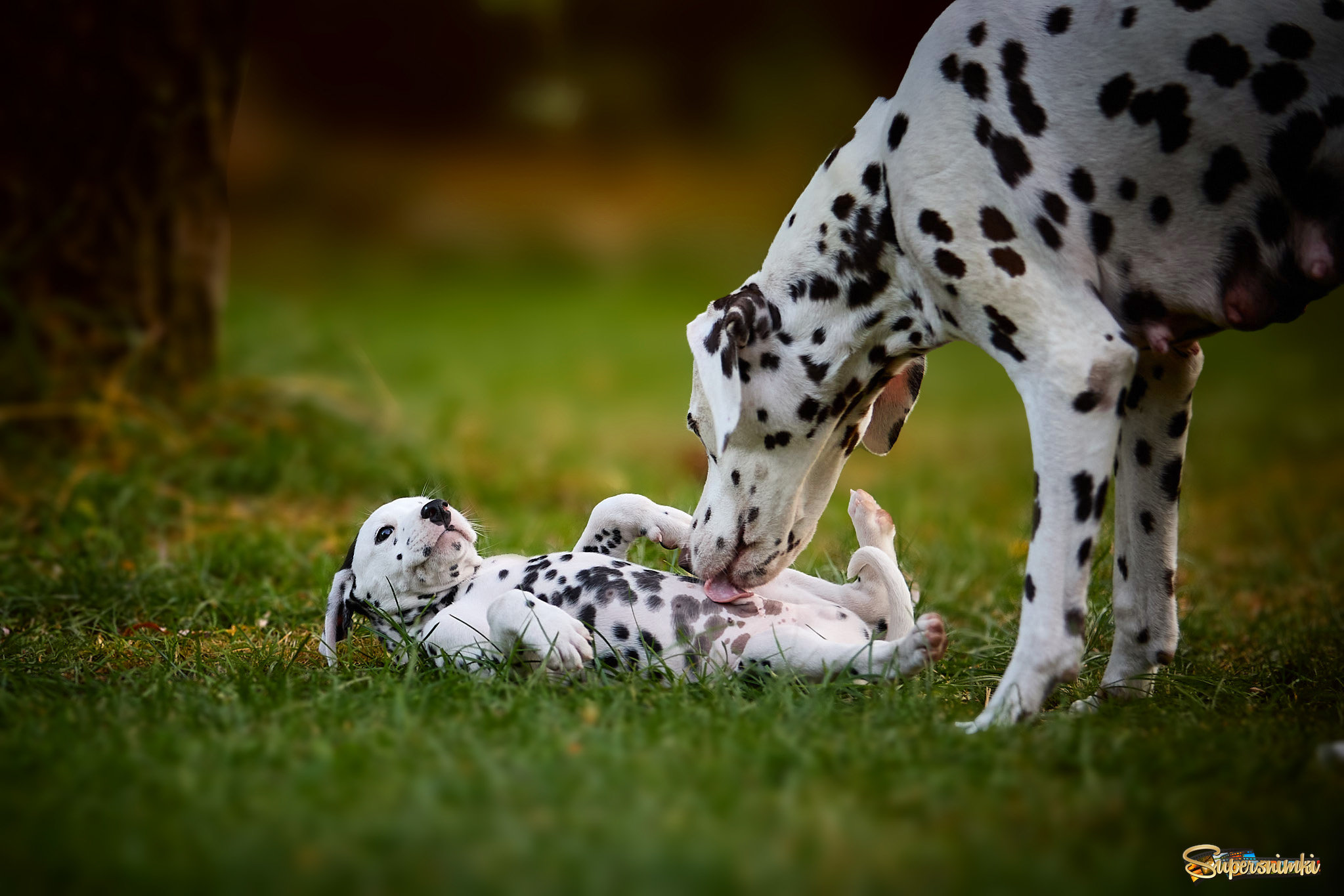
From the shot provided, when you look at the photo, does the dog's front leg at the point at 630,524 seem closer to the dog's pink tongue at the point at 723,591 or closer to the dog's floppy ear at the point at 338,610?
the dog's pink tongue at the point at 723,591

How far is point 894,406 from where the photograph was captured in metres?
3.82

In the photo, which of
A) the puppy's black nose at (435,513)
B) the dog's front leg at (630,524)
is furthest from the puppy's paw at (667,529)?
the puppy's black nose at (435,513)

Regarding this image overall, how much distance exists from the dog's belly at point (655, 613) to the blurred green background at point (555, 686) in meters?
0.22

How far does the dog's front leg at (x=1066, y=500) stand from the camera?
2859 millimetres

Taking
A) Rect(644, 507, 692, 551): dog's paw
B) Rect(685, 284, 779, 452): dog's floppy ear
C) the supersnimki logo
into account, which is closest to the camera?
the supersnimki logo

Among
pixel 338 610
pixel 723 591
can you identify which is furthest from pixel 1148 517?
pixel 338 610

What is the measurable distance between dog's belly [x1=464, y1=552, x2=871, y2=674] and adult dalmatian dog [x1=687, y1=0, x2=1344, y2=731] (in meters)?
0.53

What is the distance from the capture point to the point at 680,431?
10.4m

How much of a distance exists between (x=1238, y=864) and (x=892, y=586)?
157 centimetres

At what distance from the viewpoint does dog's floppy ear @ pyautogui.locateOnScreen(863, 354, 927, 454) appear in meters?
3.79

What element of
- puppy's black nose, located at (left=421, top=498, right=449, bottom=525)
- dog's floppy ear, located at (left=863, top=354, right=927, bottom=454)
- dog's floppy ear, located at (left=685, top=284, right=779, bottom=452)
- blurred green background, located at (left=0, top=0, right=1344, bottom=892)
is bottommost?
blurred green background, located at (left=0, top=0, right=1344, bottom=892)

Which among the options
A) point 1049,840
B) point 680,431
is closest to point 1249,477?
point 680,431

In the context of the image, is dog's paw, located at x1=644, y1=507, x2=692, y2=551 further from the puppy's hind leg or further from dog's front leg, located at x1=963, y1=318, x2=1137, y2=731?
dog's front leg, located at x1=963, y1=318, x2=1137, y2=731

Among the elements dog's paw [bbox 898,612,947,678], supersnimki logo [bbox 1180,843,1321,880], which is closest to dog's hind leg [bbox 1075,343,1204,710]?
dog's paw [bbox 898,612,947,678]
